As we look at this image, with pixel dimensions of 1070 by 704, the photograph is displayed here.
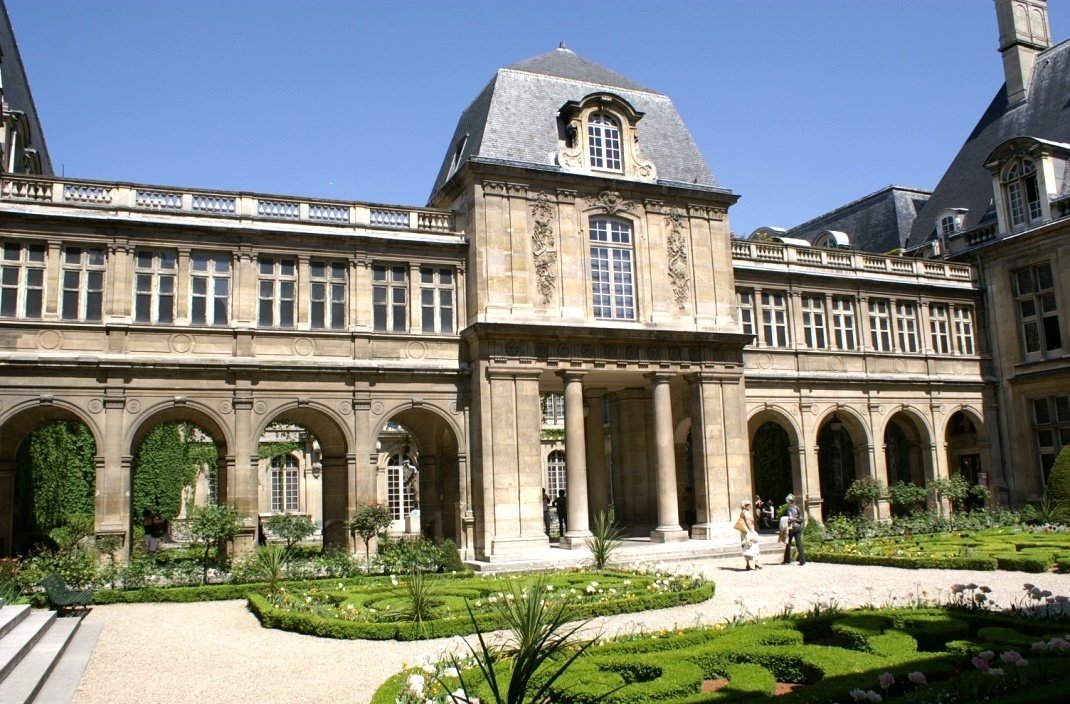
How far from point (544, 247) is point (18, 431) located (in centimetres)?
1428

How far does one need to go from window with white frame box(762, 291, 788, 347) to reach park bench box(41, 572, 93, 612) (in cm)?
2176

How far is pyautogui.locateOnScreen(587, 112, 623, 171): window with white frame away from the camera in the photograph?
86.7 ft

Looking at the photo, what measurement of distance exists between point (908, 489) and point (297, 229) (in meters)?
21.1

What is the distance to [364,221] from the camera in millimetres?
24641

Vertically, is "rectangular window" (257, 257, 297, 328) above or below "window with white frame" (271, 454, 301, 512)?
above

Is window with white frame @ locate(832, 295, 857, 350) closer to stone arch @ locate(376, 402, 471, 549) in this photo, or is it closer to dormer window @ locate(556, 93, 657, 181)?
dormer window @ locate(556, 93, 657, 181)

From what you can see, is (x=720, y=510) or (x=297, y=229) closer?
(x=297, y=229)

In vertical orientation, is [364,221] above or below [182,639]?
above

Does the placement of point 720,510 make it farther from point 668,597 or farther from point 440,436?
point 668,597

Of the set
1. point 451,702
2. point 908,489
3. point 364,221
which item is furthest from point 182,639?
point 908,489

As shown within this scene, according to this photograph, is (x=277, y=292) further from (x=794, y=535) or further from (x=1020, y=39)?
(x=1020, y=39)

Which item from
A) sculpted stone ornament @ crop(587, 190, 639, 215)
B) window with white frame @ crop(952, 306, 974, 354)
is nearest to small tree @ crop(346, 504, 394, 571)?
sculpted stone ornament @ crop(587, 190, 639, 215)

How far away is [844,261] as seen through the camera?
32156mm

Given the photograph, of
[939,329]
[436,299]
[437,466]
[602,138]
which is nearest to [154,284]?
[436,299]
